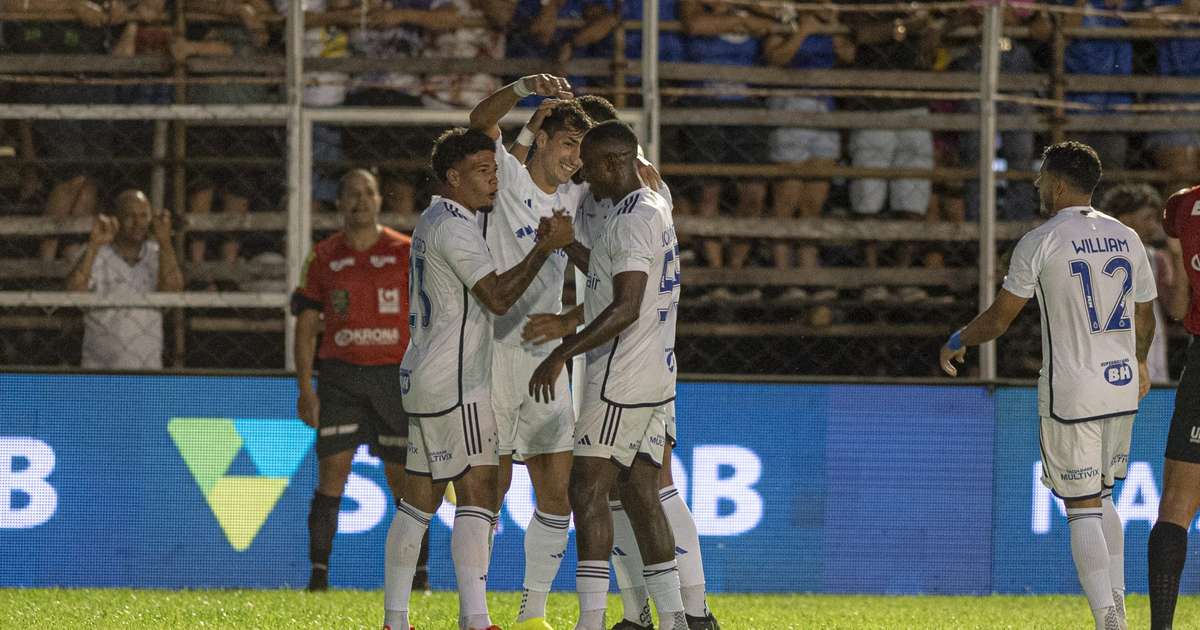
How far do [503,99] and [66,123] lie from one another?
443 centimetres

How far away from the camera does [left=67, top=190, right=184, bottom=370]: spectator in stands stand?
31.2ft

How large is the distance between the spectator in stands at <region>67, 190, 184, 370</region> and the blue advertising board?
40 cm

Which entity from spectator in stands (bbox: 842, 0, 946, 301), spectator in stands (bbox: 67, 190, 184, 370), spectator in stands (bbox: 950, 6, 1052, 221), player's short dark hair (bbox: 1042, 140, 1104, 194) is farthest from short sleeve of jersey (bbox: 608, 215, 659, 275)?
spectator in stands (bbox: 950, 6, 1052, 221)

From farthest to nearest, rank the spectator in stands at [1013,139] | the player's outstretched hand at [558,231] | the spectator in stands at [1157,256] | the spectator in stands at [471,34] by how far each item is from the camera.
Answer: the spectator in stands at [1013,139] < the spectator in stands at [471,34] < the spectator in stands at [1157,256] < the player's outstretched hand at [558,231]

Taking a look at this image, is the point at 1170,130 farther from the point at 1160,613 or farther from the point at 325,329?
the point at 325,329

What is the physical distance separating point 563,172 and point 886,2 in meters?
5.53

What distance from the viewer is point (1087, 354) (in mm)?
6523

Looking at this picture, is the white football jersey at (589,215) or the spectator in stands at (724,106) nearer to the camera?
the white football jersey at (589,215)

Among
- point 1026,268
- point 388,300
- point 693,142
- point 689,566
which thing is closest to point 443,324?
point 689,566

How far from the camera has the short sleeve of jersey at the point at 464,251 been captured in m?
6.20

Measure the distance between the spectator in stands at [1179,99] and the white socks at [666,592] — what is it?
6322 millimetres

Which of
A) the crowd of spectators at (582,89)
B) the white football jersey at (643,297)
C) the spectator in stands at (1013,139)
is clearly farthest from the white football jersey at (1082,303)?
the spectator in stands at (1013,139)

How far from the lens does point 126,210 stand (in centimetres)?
972

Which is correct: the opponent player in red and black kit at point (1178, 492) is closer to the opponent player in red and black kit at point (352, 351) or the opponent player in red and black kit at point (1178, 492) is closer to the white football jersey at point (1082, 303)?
the white football jersey at point (1082, 303)
